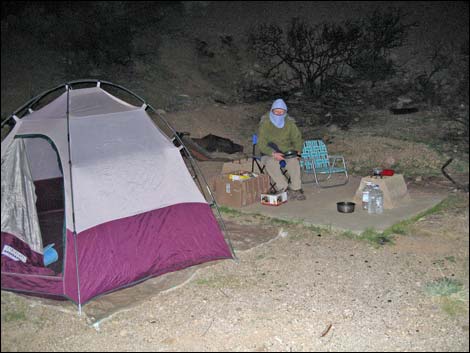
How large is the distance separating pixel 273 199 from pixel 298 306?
2.60 m

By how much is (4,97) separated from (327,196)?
8.73 meters

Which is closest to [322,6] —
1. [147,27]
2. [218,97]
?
[147,27]

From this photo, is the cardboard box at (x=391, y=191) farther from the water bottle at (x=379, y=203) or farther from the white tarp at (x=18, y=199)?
the white tarp at (x=18, y=199)

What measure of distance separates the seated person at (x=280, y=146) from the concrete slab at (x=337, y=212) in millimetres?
258

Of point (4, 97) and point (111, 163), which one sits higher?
point (4, 97)

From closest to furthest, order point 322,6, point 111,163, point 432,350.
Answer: point 432,350
point 111,163
point 322,6

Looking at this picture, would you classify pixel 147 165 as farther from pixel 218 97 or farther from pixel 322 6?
pixel 322 6

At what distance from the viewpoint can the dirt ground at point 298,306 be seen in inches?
126

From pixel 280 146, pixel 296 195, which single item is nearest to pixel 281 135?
pixel 280 146

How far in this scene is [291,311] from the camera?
3605 millimetres

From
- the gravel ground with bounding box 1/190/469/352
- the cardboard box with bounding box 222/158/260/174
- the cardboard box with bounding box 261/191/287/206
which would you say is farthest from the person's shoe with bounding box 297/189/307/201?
the gravel ground with bounding box 1/190/469/352

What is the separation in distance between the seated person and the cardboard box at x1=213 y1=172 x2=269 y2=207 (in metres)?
0.20

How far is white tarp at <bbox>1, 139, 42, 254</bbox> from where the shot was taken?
169 inches

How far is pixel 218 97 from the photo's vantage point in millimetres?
15539
